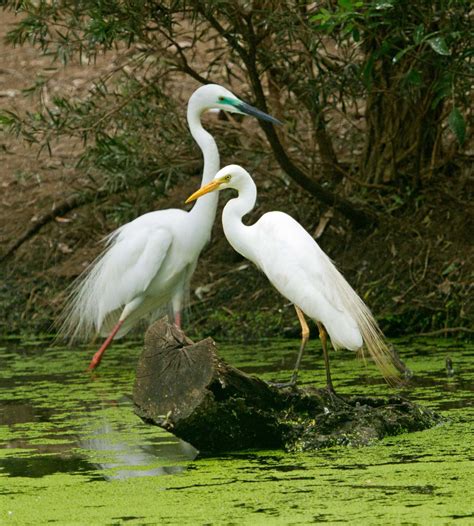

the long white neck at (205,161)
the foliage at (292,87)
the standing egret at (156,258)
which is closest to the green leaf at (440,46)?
the foliage at (292,87)

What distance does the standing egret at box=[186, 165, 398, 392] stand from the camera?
5391 millimetres

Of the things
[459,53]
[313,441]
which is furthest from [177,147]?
[313,441]

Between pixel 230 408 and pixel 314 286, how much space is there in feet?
3.47

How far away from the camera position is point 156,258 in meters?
7.98

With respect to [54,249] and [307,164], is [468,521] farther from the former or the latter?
[54,249]

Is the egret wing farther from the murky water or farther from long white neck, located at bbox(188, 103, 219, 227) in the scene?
the murky water

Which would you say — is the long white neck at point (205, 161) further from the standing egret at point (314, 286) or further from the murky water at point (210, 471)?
the standing egret at point (314, 286)

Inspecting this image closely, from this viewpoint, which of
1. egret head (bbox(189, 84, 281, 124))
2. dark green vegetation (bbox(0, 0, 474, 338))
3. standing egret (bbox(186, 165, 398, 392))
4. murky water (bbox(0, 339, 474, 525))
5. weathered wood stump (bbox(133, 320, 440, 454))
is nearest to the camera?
murky water (bbox(0, 339, 474, 525))

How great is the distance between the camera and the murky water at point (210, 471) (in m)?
3.84

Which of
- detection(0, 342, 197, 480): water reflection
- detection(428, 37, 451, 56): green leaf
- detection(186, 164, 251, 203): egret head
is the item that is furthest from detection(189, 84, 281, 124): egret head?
detection(428, 37, 451, 56): green leaf

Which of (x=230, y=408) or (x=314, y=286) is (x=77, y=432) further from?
(x=314, y=286)

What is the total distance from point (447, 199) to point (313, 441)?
4441mm

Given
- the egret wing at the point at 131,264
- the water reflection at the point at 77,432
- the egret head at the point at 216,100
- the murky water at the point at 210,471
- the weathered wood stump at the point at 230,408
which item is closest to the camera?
the murky water at the point at 210,471

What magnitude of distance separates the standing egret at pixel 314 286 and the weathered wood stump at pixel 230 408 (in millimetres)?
267
